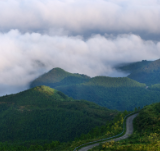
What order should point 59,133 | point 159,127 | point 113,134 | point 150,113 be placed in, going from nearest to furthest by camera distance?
1. point 159,127
2. point 113,134
3. point 150,113
4. point 59,133

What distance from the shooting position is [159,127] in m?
77.5

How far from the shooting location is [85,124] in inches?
7451
